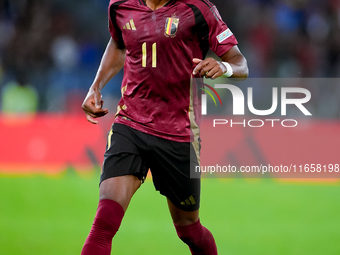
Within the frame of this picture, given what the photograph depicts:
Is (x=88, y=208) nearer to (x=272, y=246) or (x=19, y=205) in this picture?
(x=19, y=205)

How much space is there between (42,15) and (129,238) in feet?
24.3

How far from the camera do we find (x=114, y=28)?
3.02 metres

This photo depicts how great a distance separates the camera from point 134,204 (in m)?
5.54

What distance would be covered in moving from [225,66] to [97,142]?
518cm

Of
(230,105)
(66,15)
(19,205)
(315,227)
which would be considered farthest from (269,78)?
(19,205)

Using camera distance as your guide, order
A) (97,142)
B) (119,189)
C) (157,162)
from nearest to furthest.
Result: (119,189), (157,162), (97,142)

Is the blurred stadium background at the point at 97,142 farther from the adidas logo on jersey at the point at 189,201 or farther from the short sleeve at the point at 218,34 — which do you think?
the short sleeve at the point at 218,34

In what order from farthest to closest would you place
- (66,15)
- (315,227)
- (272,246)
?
(66,15) < (315,227) < (272,246)

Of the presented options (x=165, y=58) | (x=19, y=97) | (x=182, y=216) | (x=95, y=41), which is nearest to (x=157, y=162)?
(x=182, y=216)

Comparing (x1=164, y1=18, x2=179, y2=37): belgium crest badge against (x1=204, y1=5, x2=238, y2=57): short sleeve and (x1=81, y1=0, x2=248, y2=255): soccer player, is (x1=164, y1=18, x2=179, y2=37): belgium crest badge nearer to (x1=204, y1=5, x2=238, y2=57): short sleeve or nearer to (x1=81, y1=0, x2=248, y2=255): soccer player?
(x1=81, y1=0, x2=248, y2=255): soccer player

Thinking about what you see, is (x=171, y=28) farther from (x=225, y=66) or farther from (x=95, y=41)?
(x=95, y=41)

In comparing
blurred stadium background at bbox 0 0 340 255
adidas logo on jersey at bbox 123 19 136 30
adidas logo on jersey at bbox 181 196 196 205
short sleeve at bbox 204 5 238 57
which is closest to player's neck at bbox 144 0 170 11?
adidas logo on jersey at bbox 123 19 136 30

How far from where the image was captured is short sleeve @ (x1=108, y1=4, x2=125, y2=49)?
2.94 metres

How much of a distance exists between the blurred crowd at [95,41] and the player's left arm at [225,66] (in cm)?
647
